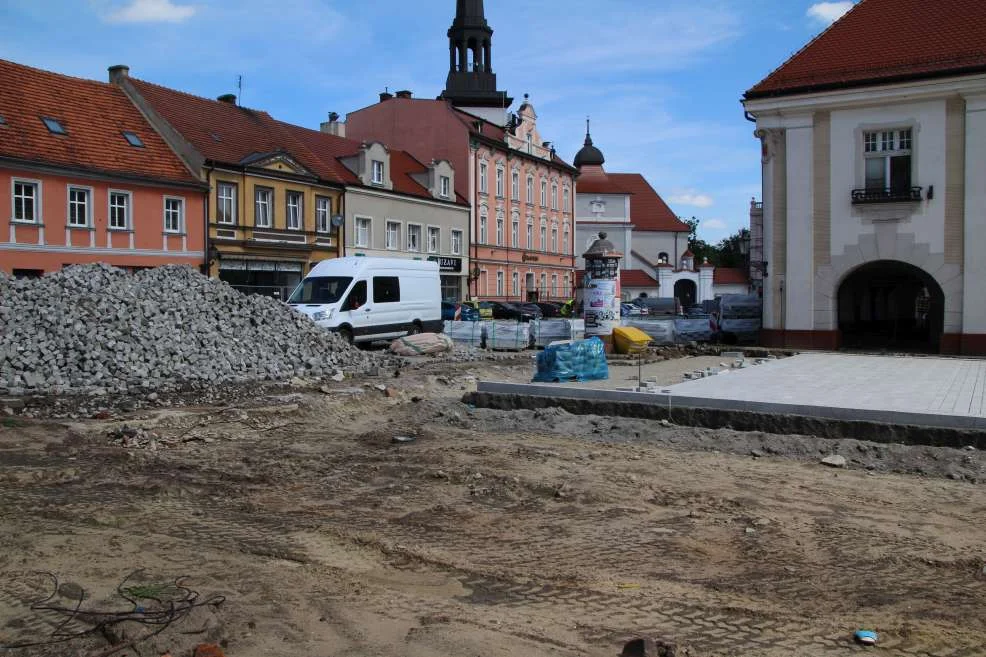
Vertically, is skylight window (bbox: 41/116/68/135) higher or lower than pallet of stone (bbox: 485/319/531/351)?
higher

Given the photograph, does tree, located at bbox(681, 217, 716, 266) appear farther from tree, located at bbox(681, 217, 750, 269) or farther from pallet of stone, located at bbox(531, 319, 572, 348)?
pallet of stone, located at bbox(531, 319, 572, 348)

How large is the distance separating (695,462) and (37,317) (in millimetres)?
12516

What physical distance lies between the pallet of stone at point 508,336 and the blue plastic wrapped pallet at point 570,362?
11.5 metres

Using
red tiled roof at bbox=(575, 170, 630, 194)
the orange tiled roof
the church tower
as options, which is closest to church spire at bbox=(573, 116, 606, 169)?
red tiled roof at bbox=(575, 170, 630, 194)

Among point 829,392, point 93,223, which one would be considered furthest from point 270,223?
point 829,392

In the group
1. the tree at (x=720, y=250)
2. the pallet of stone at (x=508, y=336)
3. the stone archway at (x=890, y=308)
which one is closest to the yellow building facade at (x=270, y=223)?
the pallet of stone at (x=508, y=336)

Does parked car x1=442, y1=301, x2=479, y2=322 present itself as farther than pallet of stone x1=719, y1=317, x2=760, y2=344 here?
Yes

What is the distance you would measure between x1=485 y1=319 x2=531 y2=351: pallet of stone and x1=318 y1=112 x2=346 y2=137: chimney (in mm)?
26544

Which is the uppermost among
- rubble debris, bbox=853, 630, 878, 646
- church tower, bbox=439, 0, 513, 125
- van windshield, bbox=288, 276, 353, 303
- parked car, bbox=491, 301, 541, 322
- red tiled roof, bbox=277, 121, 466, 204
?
church tower, bbox=439, 0, 513, 125

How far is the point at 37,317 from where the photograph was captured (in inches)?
599

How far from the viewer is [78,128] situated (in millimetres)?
29703

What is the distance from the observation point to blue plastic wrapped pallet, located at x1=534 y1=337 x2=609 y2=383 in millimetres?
13547

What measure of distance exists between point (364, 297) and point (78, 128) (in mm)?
14892

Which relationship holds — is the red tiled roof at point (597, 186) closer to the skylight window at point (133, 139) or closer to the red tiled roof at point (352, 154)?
the red tiled roof at point (352, 154)
